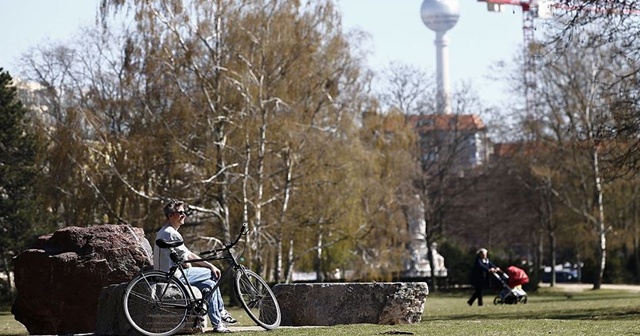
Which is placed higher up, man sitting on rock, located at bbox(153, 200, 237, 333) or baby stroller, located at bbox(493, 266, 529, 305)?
baby stroller, located at bbox(493, 266, 529, 305)

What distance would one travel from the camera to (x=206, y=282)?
16328 millimetres

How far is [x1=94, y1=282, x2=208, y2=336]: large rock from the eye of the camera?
15945 mm

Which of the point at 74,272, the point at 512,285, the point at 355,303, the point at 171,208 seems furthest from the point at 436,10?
the point at 171,208

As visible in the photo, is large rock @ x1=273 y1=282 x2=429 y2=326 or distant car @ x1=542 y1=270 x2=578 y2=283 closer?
large rock @ x1=273 y1=282 x2=429 y2=326

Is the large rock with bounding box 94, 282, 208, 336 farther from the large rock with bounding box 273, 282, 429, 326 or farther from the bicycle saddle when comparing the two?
the large rock with bounding box 273, 282, 429, 326

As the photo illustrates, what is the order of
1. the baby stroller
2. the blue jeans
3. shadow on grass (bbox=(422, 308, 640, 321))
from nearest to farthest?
the blue jeans
shadow on grass (bbox=(422, 308, 640, 321))
the baby stroller

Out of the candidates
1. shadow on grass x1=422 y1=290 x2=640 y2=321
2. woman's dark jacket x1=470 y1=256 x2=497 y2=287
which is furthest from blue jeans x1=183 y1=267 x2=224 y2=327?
woman's dark jacket x1=470 y1=256 x2=497 y2=287

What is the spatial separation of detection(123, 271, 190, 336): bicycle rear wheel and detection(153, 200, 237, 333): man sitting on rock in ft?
1.21

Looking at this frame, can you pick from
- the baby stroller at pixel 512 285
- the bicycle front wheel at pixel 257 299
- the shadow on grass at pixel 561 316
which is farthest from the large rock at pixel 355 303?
the baby stroller at pixel 512 285

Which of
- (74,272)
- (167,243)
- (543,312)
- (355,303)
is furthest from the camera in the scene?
(543,312)

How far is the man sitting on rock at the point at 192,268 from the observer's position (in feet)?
53.3

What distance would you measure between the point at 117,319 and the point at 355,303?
4.03 metres

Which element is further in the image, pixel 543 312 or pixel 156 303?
pixel 543 312

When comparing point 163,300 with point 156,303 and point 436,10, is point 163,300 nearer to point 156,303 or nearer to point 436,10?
point 156,303
